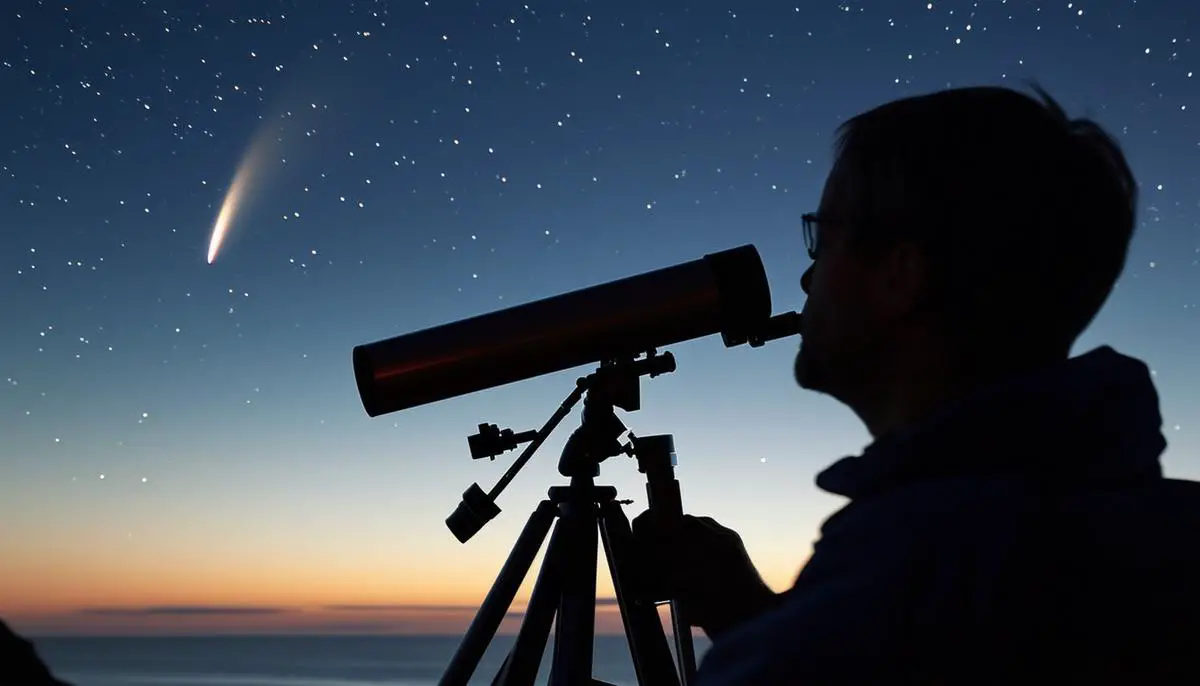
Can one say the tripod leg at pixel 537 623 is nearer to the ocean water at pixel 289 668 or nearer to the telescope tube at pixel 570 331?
the telescope tube at pixel 570 331

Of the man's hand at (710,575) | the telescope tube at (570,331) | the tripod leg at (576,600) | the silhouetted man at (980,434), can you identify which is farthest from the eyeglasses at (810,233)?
Result: the tripod leg at (576,600)

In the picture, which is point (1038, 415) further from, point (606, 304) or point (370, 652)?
point (370, 652)

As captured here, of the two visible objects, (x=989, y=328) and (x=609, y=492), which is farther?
(x=609, y=492)

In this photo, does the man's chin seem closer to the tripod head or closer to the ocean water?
the tripod head

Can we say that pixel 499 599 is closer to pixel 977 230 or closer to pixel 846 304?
pixel 846 304

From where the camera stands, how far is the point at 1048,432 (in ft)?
2.21

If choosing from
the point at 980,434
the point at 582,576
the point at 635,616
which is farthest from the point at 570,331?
the point at 980,434

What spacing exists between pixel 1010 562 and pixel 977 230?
0.39 metres

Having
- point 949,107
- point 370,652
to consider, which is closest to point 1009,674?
point 949,107

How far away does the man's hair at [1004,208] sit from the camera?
0.87 metres

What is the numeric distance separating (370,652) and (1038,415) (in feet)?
182

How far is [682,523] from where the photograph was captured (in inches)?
60.1

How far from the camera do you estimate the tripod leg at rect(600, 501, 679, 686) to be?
6.24 feet

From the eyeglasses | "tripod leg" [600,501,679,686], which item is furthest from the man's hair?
"tripod leg" [600,501,679,686]
